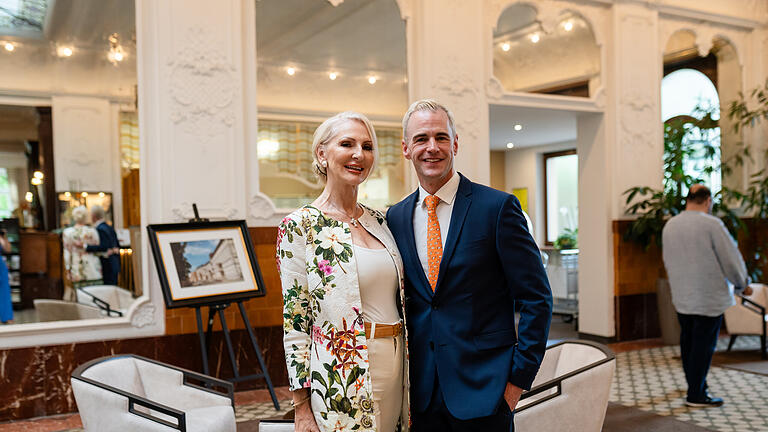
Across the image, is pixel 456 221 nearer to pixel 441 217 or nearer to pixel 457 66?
pixel 441 217

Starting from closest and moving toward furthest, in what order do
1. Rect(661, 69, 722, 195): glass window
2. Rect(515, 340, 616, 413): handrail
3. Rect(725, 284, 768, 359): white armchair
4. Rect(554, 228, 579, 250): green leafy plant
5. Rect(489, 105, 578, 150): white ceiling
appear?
Rect(515, 340, 616, 413): handrail
Rect(725, 284, 768, 359): white armchair
Rect(489, 105, 578, 150): white ceiling
Rect(661, 69, 722, 195): glass window
Rect(554, 228, 579, 250): green leafy plant

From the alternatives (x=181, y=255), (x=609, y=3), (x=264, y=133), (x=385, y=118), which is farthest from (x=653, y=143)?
(x=181, y=255)

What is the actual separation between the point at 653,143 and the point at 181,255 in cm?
619

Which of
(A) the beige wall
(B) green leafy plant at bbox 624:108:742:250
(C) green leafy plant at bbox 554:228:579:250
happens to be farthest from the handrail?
(A) the beige wall

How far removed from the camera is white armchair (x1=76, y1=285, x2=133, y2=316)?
544 cm

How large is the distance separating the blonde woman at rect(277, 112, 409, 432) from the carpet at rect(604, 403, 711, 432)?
3.18m

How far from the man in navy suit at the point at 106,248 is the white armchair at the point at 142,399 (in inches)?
76.0

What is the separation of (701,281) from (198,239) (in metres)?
4.15

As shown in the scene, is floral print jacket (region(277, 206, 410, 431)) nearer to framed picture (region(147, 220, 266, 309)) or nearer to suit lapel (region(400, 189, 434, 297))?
suit lapel (region(400, 189, 434, 297))

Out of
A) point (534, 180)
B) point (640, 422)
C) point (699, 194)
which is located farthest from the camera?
point (534, 180)

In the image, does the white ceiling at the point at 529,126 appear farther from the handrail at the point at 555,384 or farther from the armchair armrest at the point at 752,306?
the handrail at the point at 555,384

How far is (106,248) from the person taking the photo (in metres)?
5.52

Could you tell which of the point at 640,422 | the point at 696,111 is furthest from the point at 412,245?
the point at 696,111

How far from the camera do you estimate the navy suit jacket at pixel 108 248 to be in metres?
5.51
